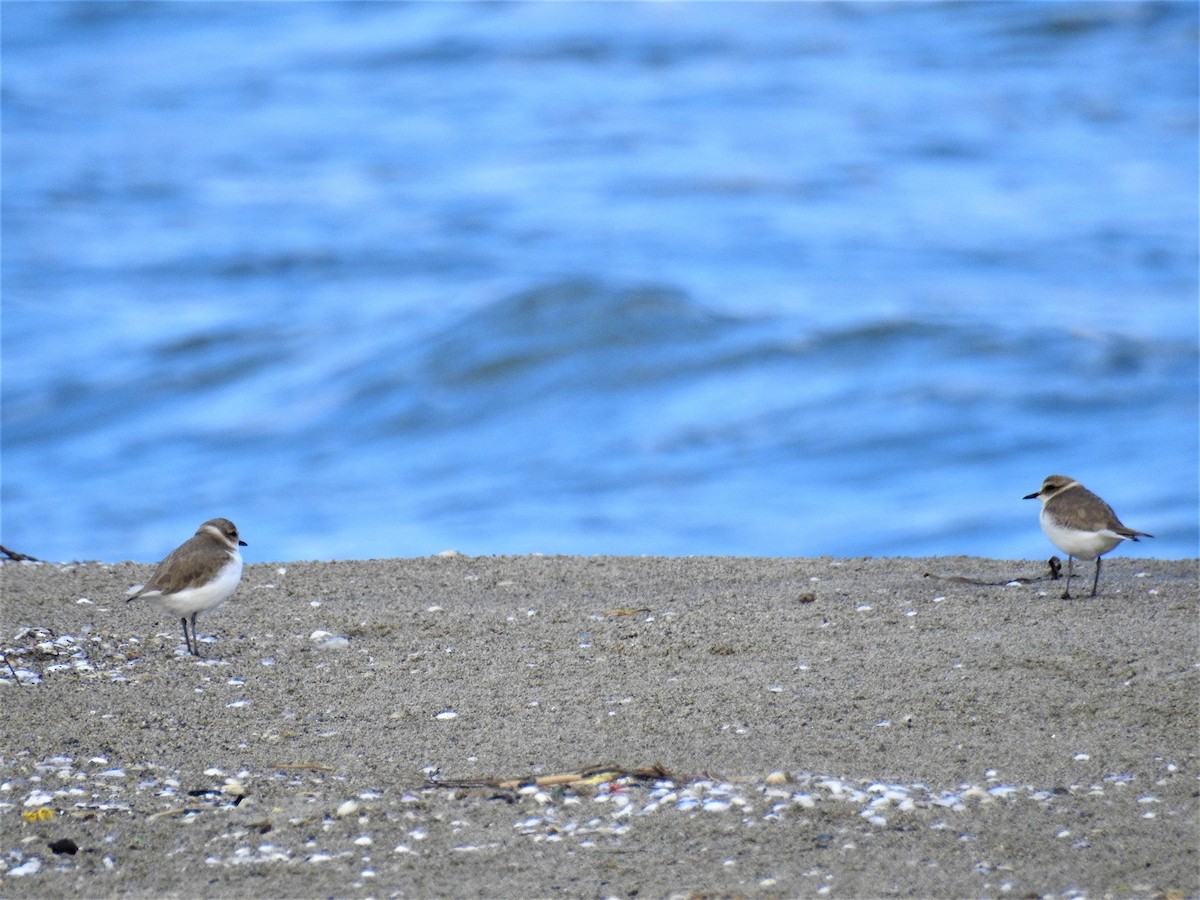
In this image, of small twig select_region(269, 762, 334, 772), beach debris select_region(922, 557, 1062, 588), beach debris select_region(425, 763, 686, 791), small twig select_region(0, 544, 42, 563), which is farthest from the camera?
small twig select_region(0, 544, 42, 563)

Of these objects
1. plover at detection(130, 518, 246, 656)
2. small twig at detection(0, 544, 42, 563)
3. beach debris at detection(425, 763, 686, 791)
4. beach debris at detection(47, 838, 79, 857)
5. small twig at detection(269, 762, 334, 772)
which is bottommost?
beach debris at detection(47, 838, 79, 857)

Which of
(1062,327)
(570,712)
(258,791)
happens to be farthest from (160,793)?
(1062,327)

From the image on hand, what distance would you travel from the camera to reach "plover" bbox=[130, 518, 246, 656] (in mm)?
5648

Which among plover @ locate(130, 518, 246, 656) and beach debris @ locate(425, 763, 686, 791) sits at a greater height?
plover @ locate(130, 518, 246, 656)

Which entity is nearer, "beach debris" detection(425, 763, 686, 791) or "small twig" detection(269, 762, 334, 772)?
"beach debris" detection(425, 763, 686, 791)

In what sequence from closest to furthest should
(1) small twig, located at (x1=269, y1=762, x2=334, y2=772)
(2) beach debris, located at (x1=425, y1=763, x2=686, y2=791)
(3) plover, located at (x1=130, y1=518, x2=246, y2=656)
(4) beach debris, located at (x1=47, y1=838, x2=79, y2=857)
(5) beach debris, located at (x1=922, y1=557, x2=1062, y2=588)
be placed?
(4) beach debris, located at (x1=47, y1=838, x2=79, y2=857) → (2) beach debris, located at (x1=425, y1=763, x2=686, y2=791) → (1) small twig, located at (x1=269, y1=762, x2=334, y2=772) → (3) plover, located at (x1=130, y1=518, x2=246, y2=656) → (5) beach debris, located at (x1=922, y1=557, x2=1062, y2=588)

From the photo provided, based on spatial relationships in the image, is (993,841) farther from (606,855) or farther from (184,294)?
(184,294)

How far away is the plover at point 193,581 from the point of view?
5648 mm

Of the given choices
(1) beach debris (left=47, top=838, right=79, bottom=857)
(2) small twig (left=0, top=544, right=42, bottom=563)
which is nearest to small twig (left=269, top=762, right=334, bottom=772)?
(1) beach debris (left=47, top=838, right=79, bottom=857)

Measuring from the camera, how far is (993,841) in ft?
13.0

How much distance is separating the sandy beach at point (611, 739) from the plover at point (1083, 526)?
235mm

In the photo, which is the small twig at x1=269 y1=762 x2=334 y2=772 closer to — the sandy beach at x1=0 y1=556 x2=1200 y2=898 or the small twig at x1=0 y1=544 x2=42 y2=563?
the sandy beach at x1=0 y1=556 x2=1200 y2=898

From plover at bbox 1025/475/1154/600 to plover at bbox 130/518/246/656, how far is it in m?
3.65

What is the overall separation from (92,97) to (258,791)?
33573mm
